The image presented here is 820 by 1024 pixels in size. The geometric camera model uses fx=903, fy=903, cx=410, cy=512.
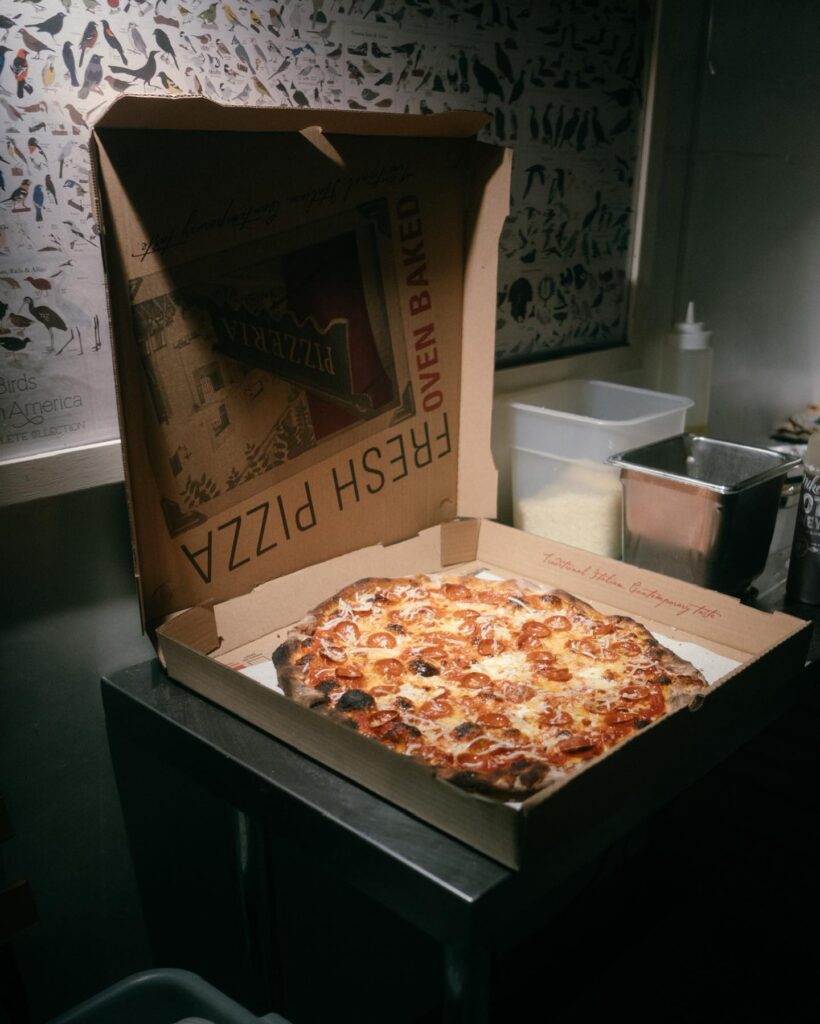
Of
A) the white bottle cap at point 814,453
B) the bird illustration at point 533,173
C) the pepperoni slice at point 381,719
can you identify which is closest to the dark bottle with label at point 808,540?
the white bottle cap at point 814,453

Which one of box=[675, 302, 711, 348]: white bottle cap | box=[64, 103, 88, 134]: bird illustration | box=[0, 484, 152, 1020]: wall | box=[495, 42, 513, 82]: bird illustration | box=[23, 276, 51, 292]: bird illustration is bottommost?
box=[0, 484, 152, 1020]: wall

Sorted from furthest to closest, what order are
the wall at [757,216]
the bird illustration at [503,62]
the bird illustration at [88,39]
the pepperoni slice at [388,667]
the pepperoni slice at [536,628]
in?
1. the wall at [757,216]
2. the bird illustration at [503,62]
3. the pepperoni slice at [536,628]
4. the pepperoni slice at [388,667]
5. the bird illustration at [88,39]

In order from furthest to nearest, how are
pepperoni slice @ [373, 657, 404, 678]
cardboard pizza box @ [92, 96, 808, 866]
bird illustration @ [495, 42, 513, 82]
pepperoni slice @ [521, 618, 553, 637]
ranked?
bird illustration @ [495, 42, 513, 82]
pepperoni slice @ [521, 618, 553, 637]
pepperoni slice @ [373, 657, 404, 678]
cardboard pizza box @ [92, 96, 808, 866]

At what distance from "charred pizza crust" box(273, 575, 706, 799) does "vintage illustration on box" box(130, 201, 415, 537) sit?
0.85 feet

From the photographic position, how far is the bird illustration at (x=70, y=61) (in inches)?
43.9

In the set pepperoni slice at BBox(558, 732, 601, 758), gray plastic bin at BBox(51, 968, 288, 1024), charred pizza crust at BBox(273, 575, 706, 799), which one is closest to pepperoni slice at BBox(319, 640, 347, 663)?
charred pizza crust at BBox(273, 575, 706, 799)

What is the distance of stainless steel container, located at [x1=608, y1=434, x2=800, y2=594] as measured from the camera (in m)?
1.43

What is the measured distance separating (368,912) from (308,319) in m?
1.07

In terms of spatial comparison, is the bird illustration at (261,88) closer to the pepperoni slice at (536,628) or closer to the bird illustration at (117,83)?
the bird illustration at (117,83)

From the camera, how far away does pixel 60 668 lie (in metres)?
1.28

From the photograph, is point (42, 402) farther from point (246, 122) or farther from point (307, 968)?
point (307, 968)

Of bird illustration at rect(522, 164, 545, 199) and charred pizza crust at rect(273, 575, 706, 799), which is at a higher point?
bird illustration at rect(522, 164, 545, 199)

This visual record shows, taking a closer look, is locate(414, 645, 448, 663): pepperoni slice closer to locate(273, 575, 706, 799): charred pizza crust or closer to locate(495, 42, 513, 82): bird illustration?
locate(273, 575, 706, 799): charred pizza crust

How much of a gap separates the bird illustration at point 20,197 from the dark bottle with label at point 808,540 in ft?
4.12
